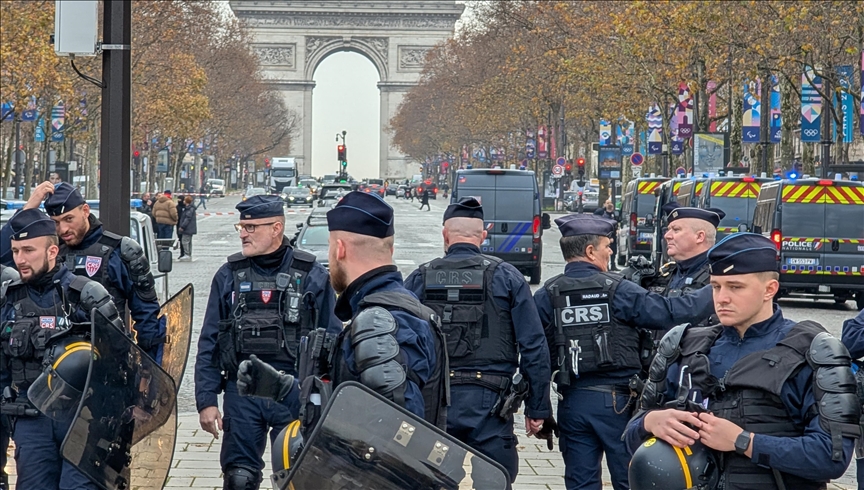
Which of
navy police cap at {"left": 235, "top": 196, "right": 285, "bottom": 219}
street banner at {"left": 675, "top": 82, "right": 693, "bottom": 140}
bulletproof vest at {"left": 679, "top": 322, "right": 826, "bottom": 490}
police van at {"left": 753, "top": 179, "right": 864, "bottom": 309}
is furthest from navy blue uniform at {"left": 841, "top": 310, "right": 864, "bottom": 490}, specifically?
street banner at {"left": 675, "top": 82, "right": 693, "bottom": 140}

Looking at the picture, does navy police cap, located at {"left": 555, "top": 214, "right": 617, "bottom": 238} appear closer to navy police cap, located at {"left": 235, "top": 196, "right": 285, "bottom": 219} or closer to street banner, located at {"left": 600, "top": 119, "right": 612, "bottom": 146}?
navy police cap, located at {"left": 235, "top": 196, "right": 285, "bottom": 219}

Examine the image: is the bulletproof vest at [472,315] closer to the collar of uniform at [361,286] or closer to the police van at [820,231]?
the collar of uniform at [361,286]

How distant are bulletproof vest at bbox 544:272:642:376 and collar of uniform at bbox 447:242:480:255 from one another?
416mm

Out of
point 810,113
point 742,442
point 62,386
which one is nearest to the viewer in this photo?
point 742,442

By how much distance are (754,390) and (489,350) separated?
2240mm

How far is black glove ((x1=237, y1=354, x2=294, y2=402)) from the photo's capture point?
4.06 metres

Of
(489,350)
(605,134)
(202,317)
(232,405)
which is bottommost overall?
(202,317)

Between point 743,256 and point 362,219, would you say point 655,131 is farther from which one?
point 362,219

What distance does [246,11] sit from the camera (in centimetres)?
12662

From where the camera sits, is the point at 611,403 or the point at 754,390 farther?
the point at 611,403

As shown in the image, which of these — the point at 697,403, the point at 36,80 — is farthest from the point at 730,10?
the point at 697,403

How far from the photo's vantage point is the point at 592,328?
21.2ft

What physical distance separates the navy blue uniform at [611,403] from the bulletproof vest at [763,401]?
6.80ft

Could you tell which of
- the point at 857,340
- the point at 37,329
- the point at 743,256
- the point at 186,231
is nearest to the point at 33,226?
the point at 37,329
